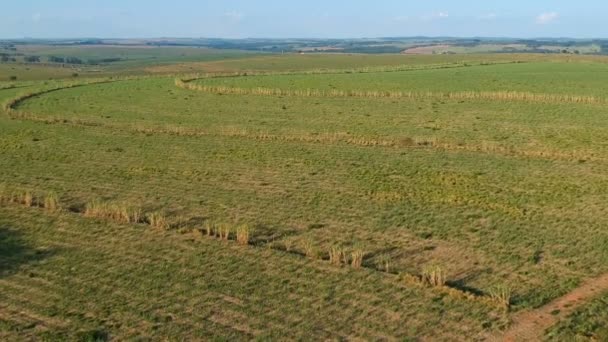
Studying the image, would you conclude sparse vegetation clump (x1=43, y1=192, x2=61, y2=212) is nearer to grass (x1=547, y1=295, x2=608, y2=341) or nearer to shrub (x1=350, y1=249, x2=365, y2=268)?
shrub (x1=350, y1=249, x2=365, y2=268)

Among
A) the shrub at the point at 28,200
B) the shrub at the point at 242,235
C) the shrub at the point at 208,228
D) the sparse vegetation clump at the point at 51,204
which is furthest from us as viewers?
the shrub at the point at 28,200

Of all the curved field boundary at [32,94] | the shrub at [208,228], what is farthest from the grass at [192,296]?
the curved field boundary at [32,94]

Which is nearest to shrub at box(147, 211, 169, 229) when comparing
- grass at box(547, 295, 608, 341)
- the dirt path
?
the dirt path

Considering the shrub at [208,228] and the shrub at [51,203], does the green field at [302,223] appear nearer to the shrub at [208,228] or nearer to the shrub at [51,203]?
the shrub at [208,228]

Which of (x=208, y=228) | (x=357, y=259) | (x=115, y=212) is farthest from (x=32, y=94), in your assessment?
(x=357, y=259)

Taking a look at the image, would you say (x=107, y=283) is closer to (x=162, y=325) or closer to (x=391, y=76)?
(x=162, y=325)

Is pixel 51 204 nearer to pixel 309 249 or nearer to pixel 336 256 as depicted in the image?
pixel 309 249
